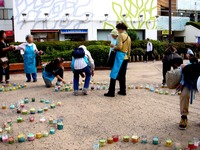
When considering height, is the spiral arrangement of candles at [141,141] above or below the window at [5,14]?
below

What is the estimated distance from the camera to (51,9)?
26.4 m

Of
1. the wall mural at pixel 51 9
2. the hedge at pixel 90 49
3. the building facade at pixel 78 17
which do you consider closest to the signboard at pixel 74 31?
the building facade at pixel 78 17

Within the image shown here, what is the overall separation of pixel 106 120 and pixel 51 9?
2217 centimetres

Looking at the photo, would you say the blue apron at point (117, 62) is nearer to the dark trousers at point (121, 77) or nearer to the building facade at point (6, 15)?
the dark trousers at point (121, 77)

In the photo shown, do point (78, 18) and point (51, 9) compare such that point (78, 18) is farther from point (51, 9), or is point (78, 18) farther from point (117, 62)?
point (117, 62)

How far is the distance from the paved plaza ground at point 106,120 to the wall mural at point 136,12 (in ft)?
70.0

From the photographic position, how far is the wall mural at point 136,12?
94.2 feet

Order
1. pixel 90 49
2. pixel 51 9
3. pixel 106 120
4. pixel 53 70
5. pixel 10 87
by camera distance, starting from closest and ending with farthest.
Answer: pixel 106 120 < pixel 53 70 < pixel 10 87 < pixel 90 49 < pixel 51 9

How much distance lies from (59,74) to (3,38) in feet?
7.36

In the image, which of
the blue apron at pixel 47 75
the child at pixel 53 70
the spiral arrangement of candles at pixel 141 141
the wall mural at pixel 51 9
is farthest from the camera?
the wall mural at pixel 51 9

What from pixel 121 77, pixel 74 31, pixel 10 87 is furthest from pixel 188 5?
pixel 121 77

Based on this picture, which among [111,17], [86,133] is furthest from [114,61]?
[111,17]

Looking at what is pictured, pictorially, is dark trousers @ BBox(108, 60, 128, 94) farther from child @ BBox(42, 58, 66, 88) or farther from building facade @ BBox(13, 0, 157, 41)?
building facade @ BBox(13, 0, 157, 41)

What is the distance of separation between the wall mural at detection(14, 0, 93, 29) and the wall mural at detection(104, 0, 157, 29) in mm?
2782
